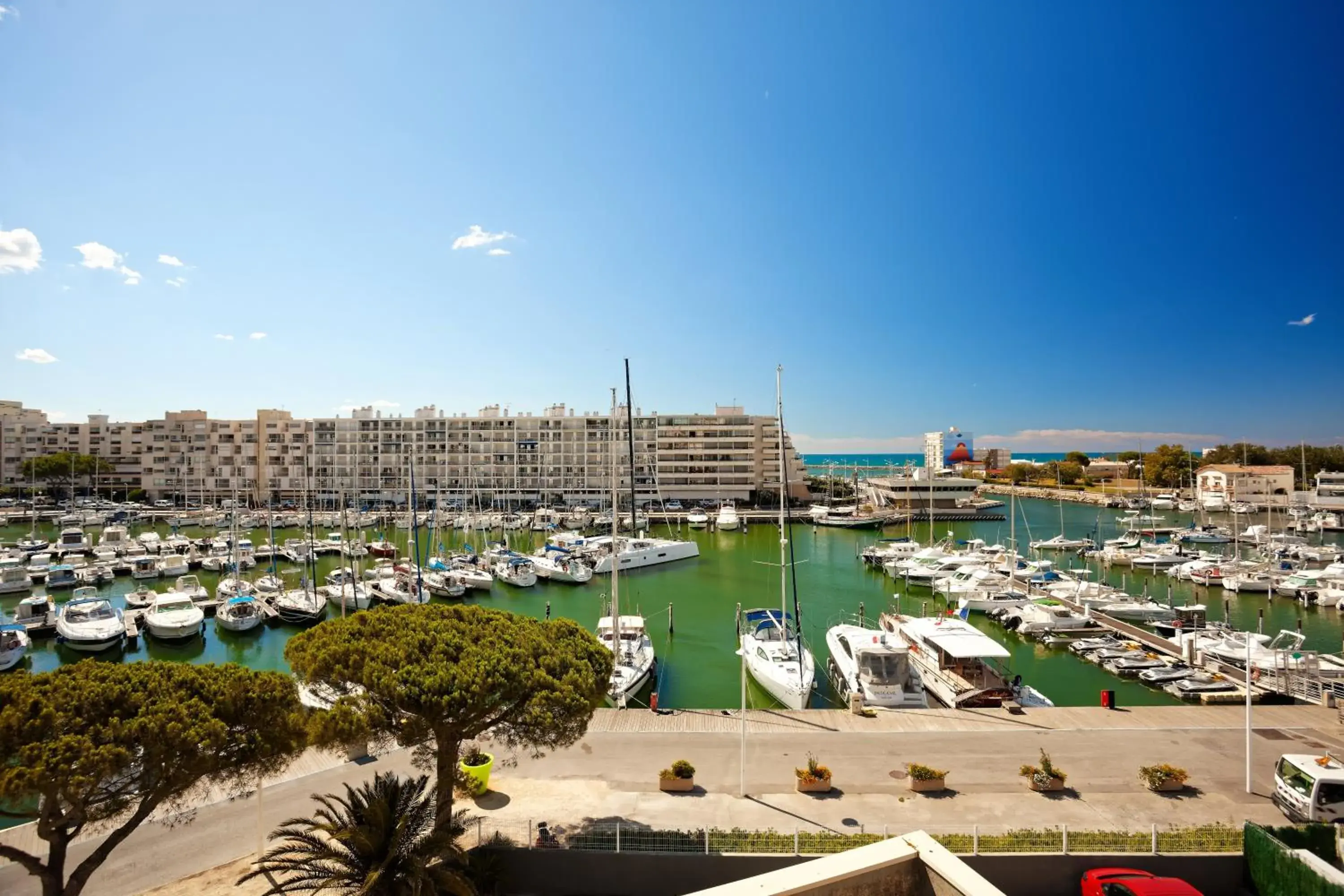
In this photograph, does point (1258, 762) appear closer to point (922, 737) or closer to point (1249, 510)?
point (922, 737)

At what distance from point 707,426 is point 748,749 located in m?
75.1

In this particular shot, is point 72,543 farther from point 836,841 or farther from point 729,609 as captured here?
point 836,841

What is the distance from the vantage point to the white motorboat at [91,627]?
28.8m

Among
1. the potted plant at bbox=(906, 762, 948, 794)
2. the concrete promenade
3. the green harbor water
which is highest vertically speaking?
the potted plant at bbox=(906, 762, 948, 794)

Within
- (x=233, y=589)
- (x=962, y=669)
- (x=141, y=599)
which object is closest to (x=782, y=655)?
(x=962, y=669)

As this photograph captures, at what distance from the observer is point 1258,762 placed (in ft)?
48.5

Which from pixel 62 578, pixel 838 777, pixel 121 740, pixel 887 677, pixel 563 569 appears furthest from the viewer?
pixel 563 569

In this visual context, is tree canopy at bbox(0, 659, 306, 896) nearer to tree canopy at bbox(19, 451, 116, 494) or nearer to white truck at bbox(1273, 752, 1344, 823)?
white truck at bbox(1273, 752, 1344, 823)

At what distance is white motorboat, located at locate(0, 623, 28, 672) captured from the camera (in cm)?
2619

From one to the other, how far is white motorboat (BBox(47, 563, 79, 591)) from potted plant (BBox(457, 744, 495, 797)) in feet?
145

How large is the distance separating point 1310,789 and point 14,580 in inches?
2355

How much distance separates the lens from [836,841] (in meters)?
10.9

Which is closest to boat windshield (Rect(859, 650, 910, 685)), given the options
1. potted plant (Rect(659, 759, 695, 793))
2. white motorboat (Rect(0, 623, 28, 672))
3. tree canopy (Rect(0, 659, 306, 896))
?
potted plant (Rect(659, 759, 695, 793))

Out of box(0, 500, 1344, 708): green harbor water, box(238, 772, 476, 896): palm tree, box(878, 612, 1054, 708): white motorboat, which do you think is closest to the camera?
box(238, 772, 476, 896): palm tree
